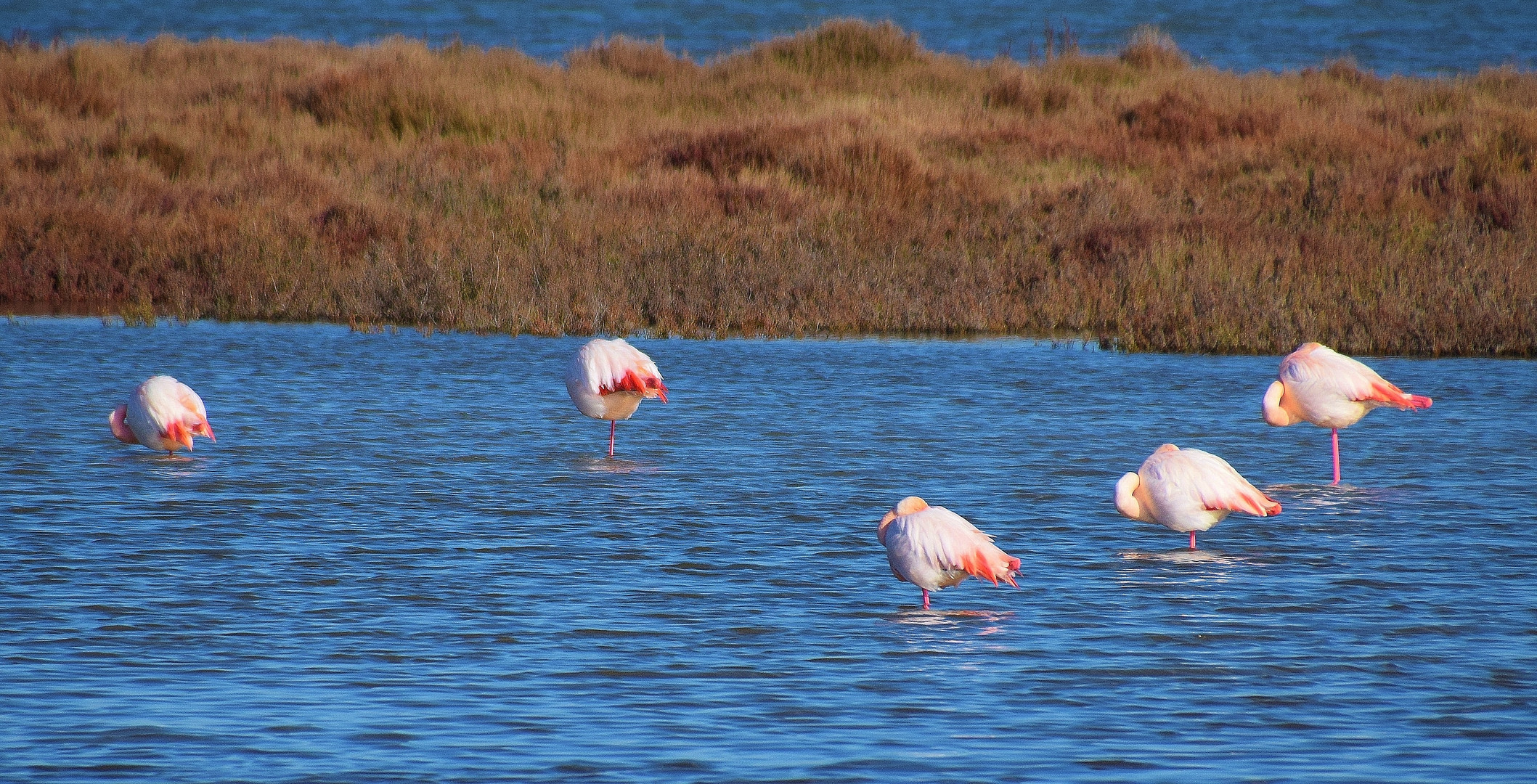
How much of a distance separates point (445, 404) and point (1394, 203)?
11754 mm

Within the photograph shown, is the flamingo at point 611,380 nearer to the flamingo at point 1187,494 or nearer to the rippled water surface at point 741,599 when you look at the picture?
the rippled water surface at point 741,599

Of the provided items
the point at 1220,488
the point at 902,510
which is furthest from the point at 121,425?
the point at 1220,488

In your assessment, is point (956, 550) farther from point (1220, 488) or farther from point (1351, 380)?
point (1351, 380)

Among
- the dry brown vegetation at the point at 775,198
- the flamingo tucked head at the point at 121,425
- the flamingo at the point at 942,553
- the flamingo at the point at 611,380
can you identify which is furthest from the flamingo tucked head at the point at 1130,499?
the dry brown vegetation at the point at 775,198

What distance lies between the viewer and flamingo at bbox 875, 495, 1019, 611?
6879 mm

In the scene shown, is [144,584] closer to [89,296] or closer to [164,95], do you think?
[89,296]

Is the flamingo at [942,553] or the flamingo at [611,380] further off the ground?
the flamingo at [611,380]

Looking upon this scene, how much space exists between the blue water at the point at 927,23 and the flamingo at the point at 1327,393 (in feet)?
140

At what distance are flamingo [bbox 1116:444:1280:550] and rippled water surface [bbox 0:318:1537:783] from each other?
0.20 metres

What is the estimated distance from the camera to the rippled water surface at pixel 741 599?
5465 millimetres

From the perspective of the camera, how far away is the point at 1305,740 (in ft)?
18.2

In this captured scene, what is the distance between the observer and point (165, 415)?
10367 millimetres

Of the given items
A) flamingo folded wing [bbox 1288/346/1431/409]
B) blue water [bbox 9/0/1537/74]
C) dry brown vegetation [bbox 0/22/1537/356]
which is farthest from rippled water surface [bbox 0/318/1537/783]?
blue water [bbox 9/0/1537/74]

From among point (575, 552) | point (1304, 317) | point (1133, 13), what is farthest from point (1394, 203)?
point (1133, 13)
